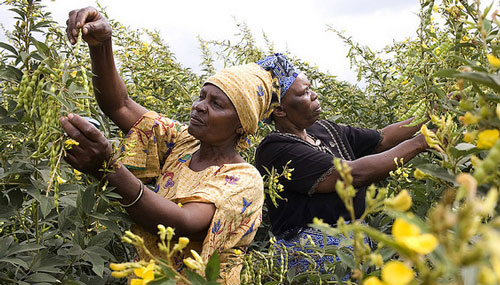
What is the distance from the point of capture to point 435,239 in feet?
1.18

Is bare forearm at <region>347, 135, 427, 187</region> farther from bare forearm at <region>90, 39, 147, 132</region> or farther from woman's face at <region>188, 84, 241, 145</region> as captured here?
bare forearm at <region>90, 39, 147, 132</region>

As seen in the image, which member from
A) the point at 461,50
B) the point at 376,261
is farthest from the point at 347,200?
the point at 461,50

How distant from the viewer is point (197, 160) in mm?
1847

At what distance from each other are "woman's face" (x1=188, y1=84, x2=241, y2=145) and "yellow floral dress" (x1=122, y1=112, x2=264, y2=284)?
0.40 feet

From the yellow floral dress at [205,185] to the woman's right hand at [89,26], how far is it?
1.17 feet

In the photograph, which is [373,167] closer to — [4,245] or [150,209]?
[150,209]

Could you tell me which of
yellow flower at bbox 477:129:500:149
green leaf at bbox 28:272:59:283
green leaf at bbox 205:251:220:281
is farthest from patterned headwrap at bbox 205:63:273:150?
yellow flower at bbox 477:129:500:149

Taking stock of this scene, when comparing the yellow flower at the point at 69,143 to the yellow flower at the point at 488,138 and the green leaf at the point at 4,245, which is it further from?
the yellow flower at the point at 488,138

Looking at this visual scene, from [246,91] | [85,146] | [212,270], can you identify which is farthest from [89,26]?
[212,270]

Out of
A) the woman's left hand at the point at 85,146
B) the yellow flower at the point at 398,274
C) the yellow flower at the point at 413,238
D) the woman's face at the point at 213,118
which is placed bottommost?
the woman's face at the point at 213,118

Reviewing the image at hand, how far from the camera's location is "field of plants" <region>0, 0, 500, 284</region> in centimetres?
40

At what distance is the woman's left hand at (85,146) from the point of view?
1.16 meters

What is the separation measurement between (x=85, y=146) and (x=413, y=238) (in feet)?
3.31

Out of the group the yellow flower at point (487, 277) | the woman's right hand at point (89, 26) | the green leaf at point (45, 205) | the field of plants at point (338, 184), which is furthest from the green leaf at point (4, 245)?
the yellow flower at point (487, 277)
